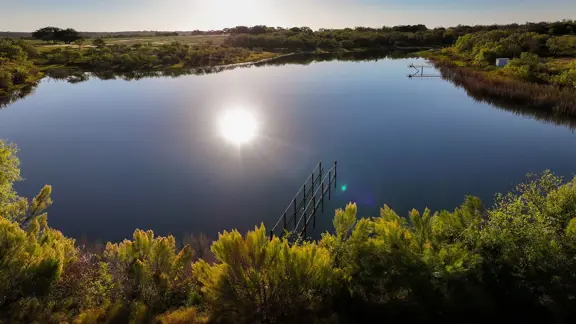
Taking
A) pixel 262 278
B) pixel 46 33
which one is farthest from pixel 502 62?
pixel 46 33

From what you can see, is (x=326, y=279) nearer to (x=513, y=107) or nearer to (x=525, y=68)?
(x=513, y=107)

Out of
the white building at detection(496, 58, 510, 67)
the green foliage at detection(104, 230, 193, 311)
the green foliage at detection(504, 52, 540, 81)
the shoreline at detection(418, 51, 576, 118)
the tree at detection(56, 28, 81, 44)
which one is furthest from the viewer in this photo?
the tree at detection(56, 28, 81, 44)

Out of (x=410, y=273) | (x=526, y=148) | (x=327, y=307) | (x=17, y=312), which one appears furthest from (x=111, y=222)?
(x=526, y=148)

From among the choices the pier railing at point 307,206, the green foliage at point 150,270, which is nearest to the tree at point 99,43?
the pier railing at point 307,206

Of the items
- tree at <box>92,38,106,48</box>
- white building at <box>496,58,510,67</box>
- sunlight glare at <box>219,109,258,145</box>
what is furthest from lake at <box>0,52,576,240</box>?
tree at <box>92,38,106,48</box>

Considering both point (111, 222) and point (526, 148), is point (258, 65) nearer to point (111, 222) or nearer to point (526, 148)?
point (526, 148)

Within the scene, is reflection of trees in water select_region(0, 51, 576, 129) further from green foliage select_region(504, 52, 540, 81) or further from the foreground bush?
the foreground bush
